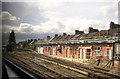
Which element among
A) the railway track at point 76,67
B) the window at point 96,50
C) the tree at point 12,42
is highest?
the tree at point 12,42

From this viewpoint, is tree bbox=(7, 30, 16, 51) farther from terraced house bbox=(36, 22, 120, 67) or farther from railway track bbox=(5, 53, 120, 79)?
terraced house bbox=(36, 22, 120, 67)

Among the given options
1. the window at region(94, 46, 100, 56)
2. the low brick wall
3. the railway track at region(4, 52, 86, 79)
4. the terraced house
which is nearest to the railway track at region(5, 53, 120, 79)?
the railway track at region(4, 52, 86, 79)

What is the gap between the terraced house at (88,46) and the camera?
11.1 meters

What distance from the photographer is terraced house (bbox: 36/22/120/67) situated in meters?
11.1

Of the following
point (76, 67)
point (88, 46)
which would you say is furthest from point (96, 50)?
point (76, 67)

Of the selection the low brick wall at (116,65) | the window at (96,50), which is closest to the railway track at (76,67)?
the low brick wall at (116,65)

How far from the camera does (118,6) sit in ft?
35.3

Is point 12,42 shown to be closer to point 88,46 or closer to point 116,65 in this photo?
point 88,46

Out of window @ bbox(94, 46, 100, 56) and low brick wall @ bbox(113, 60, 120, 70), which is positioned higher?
window @ bbox(94, 46, 100, 56)

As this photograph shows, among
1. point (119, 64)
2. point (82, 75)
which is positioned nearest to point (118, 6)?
point (119, 64)

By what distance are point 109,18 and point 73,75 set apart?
2.73m

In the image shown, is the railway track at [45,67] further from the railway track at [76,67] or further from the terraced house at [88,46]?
the terraced house at [88,46]

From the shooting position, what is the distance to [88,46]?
36.8ft

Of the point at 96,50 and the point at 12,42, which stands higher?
the point at 12,42
